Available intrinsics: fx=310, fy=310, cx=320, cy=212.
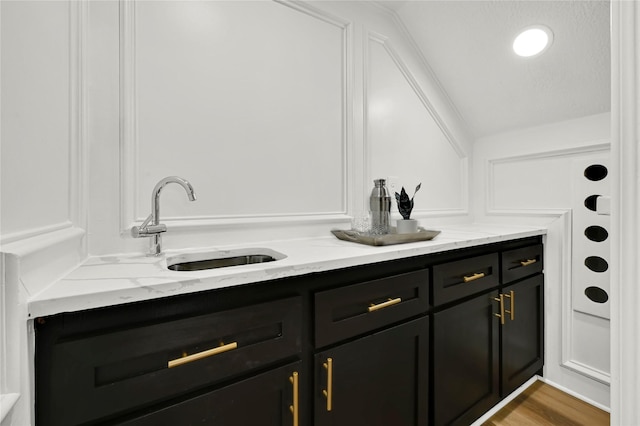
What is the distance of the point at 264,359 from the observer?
83 centimetres

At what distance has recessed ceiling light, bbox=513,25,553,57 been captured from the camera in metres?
1.65

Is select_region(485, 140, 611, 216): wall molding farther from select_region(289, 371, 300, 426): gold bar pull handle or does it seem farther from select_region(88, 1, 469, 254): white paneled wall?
select_region(289, 371, 300, 426): gold bar pull handle

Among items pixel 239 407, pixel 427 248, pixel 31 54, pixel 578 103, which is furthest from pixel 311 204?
pixel 578 103

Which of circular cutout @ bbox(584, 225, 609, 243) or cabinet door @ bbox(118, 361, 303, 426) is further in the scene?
circular cutout @ bbox(584, 225, 609, 243)

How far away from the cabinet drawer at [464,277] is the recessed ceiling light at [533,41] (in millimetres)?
1164

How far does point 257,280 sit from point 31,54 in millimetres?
744

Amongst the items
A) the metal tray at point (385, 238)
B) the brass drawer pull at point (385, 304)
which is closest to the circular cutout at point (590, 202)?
the metal tray at point (385, 238)

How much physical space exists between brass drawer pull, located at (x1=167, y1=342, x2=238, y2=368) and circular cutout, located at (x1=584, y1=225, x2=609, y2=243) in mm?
2045

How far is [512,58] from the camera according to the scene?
70.3 inches

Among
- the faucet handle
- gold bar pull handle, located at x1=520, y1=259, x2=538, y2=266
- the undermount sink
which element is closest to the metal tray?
the undermount sink

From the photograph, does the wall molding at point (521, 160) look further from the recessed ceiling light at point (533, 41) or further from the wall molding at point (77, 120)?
the wall molding at point (77, 120)

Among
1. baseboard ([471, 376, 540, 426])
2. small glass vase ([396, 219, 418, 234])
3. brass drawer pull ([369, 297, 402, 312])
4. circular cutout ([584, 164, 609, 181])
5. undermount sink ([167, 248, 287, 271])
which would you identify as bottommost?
baseboard ([471, 376, 540, 426])

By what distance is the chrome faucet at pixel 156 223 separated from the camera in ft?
3.49

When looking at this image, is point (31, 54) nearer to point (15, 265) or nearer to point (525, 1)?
point (15, 265)
